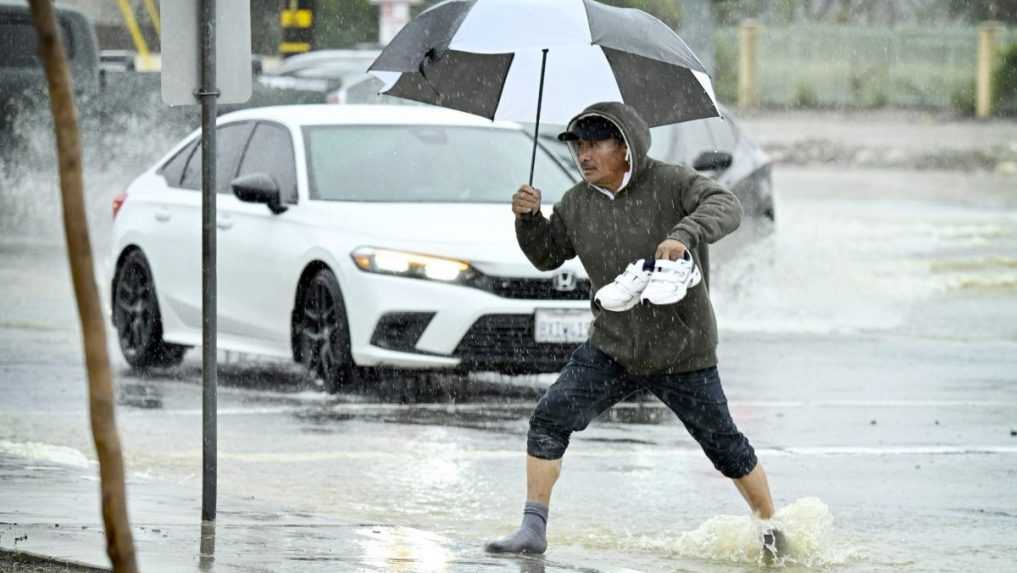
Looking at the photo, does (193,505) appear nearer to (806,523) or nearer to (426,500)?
(426,500)

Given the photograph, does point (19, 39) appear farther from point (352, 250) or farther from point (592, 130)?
point (592, 130)

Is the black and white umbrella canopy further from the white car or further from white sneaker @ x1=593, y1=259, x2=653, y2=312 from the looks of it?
the white car

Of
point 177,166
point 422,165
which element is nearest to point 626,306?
point 422,165

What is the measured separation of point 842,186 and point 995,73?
33.9 feet

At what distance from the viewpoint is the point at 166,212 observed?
14172 mm

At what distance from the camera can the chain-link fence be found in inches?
1742

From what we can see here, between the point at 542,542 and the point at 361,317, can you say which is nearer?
the point at 542,542

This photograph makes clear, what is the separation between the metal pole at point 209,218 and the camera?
8047 millimetres

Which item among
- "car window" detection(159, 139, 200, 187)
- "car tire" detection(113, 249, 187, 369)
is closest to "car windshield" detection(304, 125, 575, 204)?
"car window" detection(159, 139, 200, 187)

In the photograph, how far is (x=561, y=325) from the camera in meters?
12.3

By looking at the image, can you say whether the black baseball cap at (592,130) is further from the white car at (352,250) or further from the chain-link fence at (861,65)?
the chain-link fence at (861,65)

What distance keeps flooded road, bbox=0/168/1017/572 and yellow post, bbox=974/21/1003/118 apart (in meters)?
24.9

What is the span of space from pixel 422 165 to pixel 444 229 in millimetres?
1043

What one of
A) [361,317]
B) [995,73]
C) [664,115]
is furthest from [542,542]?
[995,73]
